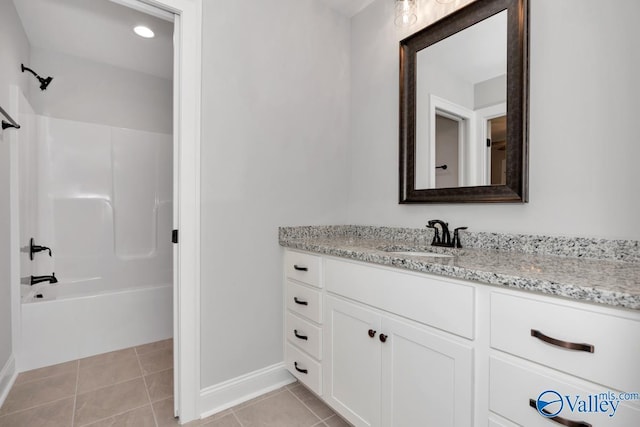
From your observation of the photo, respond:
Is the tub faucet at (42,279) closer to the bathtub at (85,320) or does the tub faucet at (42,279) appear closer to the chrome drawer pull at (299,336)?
the bathtub at (85,320)

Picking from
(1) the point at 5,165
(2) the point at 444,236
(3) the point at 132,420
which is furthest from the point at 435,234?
(1) the point at 5,165

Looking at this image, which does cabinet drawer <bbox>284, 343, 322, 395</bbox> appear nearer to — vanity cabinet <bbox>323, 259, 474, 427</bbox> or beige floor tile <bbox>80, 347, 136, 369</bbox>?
Answer: vanity cabinet <bbox>323, 259, 474, 427</bbox>

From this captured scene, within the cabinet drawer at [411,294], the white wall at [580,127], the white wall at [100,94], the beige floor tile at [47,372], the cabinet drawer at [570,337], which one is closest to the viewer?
the cabinet drawer at [570,337]

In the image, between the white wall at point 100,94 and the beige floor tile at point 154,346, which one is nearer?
the beige floor tile at point 154,346

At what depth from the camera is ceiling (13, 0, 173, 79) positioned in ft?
6.53

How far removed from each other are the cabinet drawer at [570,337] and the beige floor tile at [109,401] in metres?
1.87

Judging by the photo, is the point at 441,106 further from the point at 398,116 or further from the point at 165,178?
the point at 165,178

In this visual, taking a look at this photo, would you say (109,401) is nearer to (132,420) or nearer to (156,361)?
(132,420)

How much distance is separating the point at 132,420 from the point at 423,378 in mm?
1476

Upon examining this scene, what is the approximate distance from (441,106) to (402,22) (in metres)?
0.63

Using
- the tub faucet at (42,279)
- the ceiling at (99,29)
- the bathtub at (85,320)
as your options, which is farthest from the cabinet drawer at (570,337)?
the tub faucet at (42,279)

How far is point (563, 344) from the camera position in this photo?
757 mm

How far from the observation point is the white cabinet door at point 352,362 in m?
1.28

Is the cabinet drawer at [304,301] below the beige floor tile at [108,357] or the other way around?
the other way around
